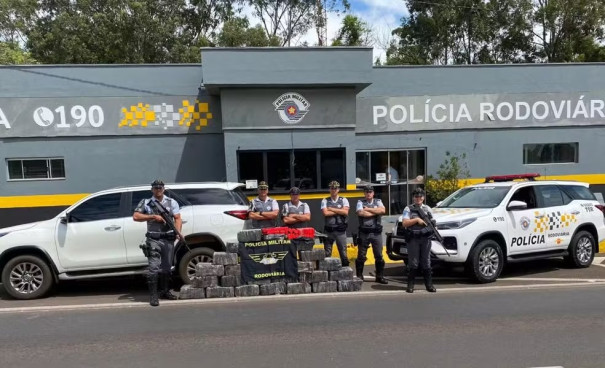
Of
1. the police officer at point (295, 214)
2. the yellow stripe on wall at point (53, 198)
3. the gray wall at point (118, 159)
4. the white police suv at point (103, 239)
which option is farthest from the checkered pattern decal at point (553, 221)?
the gray wall at point (118, 159)

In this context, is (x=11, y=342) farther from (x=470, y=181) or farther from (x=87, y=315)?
(x=470, y=181)

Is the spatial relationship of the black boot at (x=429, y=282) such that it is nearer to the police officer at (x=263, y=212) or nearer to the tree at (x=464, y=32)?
the police officer at (x=263, y=212)

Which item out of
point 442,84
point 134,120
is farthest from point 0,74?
point 442,84

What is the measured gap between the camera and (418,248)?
7590 mm

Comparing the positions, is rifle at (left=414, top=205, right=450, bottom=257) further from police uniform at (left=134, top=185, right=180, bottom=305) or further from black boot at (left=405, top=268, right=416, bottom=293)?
police uniform at (left=134, top=185, right=180, bottom=305)

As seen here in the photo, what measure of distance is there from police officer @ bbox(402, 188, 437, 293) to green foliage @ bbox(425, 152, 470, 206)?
7.29 meters

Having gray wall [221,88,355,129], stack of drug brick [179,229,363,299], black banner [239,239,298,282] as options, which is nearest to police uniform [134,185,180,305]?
stack of drug brick [179,229,363,299]

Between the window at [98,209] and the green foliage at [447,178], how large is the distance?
9.71 m

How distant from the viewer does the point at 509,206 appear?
8383 millimetres

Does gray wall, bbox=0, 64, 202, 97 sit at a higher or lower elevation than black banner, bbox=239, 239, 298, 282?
higher

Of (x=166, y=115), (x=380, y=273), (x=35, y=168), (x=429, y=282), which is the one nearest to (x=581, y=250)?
(x=429, y=282)

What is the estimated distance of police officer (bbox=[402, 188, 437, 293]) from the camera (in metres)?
7.53

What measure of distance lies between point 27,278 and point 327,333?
16.3 ft

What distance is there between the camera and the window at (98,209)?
7.69 meters
